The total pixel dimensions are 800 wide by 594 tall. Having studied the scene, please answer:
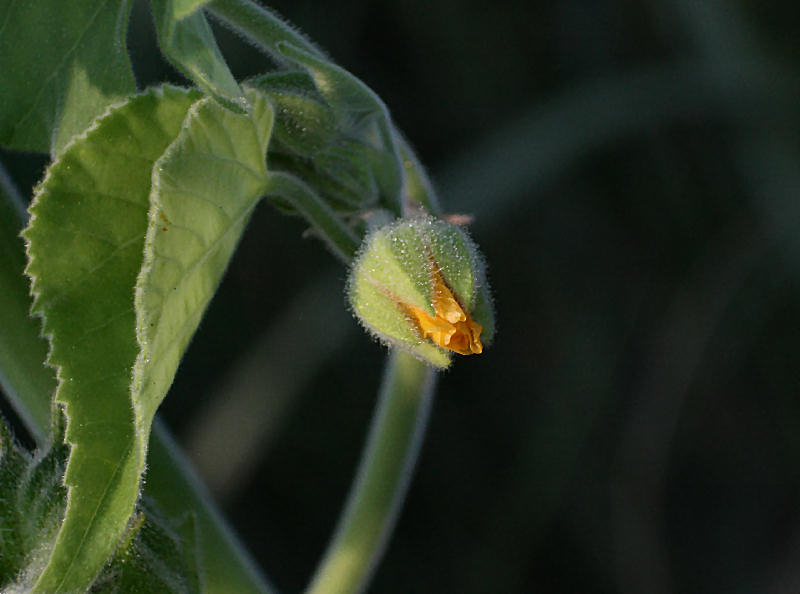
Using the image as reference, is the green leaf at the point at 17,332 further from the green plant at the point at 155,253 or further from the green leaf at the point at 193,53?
the green leaf at the point at 193,53

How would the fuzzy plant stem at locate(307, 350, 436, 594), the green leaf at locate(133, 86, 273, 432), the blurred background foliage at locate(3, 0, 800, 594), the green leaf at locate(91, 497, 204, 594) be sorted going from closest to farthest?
the green leaf at locate(133, 86, 273, 432)
the green leaf at locate(91, 497, 204, 594)
the fuzzy plant stem at locate(307, 350, 436, 594)
the blurred background foliage at locate(3, 0, 800, 594)

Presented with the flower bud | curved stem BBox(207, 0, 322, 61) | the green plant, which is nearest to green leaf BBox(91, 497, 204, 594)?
the green plant

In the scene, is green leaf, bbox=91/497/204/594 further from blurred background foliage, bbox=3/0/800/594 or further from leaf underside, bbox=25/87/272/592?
blurred background foliage, bbox=3/0/800/594

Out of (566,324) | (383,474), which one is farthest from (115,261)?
(566,324)

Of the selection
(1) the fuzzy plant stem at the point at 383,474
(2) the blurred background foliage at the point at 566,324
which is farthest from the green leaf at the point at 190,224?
(2) the blurred background foliage at the point at 566,324

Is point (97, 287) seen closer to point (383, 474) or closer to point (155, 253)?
point (155, 253)

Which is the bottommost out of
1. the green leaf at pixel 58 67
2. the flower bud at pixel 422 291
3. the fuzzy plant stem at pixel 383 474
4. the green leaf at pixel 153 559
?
the fuzzy plant stem at pixel 383 474
